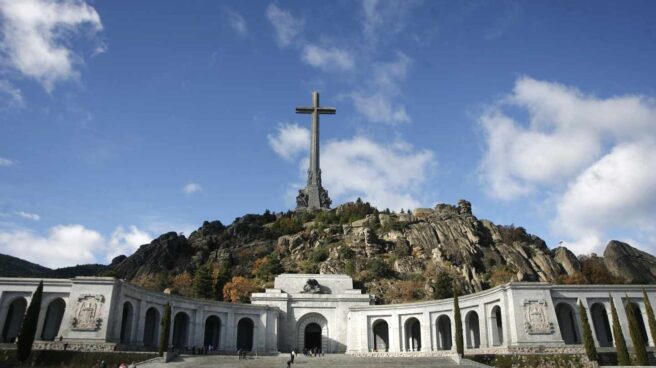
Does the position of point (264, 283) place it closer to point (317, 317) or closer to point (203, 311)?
point (317, 317)

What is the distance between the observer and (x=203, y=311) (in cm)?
4928

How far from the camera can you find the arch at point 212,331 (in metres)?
51.5

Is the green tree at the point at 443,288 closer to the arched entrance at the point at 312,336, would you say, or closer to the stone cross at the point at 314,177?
the arched entrance at the point at 312,336

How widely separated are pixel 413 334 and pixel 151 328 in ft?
85.4

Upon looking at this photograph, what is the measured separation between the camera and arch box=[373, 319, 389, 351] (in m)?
54.0

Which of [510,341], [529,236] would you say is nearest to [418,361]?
[510,341]

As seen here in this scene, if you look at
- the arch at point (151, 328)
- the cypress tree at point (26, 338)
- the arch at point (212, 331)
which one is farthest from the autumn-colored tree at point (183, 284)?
the cypress tree at point (26, 338)

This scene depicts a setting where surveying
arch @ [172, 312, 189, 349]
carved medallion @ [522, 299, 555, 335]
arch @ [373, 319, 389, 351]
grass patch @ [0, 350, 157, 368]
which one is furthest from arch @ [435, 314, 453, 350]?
grass patch @ [0, 350, 157, 368]

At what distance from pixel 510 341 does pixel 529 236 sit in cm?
6331

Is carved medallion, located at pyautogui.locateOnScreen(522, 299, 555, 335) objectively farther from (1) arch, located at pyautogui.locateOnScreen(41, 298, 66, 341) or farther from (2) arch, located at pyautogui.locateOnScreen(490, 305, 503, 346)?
(1) arch, located at pyautogui.locateOnScreen(41, 298, 66, 341)

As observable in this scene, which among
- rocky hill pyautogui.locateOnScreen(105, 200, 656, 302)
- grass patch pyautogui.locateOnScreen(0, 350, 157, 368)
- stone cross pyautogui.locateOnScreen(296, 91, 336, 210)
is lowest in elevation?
grass patch pyautogui.locateOnScreen(0, 350, 157, 368)

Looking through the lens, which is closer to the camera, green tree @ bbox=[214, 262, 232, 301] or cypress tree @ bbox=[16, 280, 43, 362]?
cypress tree @ bbox=[16, 280, 43, 362]

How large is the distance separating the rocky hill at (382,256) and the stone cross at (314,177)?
13.6 ft

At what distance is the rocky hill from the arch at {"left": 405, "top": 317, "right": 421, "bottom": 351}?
12.2 m
